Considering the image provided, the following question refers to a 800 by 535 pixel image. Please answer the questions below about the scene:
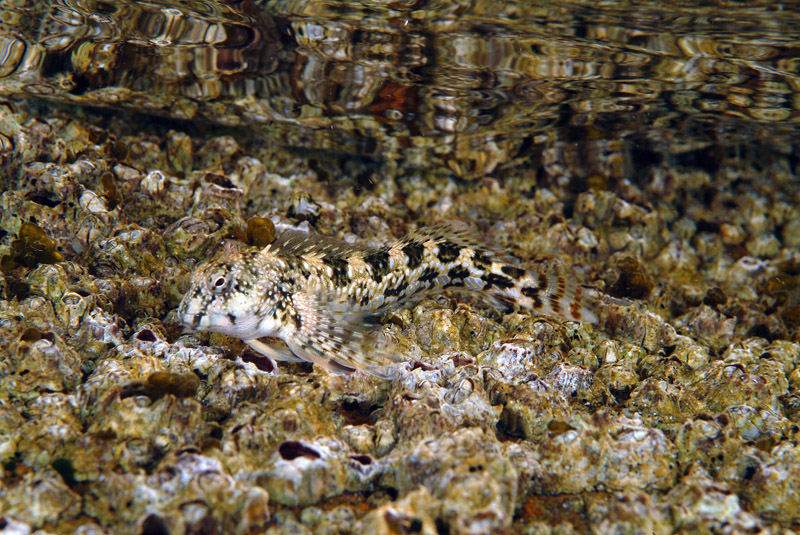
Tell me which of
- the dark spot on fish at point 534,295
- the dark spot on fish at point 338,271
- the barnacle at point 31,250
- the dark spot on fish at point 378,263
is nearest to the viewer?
the barnacle at point 31,250

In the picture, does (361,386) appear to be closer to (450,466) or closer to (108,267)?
(450,466)

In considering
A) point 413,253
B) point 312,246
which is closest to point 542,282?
point 413,253

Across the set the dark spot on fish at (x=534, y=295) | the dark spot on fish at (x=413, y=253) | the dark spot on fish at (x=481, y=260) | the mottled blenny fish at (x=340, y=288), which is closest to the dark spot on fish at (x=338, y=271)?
the mottled blenny fish at (x=340, y=288)

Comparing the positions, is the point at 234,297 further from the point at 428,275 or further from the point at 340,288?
the point at 428,275

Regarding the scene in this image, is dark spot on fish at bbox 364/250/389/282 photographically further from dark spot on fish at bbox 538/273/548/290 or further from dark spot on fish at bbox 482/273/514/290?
dark spot on fish at bbox 538/273/548/290

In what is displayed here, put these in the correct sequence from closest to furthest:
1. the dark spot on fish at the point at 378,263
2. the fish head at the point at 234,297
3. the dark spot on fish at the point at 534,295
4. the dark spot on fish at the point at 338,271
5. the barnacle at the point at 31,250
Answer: the fish head at the point at 234,297 → the barnacle at the point at 31,250 → the dark spot on fish at the point at 338,271 → the dark spot on fish at the point at 378,263 → the dark spot on fish at the point at 534,295

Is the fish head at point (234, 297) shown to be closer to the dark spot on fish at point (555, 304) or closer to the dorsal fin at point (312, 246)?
the dorsal fin at point (312, 246)

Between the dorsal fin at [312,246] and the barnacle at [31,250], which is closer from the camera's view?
the barnacle at [31,250]

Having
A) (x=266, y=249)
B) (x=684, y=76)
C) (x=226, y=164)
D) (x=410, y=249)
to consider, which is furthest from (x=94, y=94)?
(x=684, y=76)

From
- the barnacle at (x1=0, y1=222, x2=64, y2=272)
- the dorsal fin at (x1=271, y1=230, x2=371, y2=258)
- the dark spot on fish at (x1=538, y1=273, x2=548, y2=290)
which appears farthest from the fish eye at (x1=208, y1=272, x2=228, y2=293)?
the dark spot on fish at (x1=538, y1=273, x2=548, y2=290)
